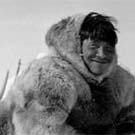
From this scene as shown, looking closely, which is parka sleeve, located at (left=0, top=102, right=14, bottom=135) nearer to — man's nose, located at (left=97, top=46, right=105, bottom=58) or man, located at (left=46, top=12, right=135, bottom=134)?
man, located at (left=46, top=12, right=135, bottom=134)

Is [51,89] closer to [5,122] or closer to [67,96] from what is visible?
[67,96]

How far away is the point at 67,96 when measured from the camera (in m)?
3.12

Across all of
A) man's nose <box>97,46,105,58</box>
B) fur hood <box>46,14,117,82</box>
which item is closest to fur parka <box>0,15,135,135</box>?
fur hood <box>46,14,117,82</box>

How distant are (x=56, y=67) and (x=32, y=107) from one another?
275mm

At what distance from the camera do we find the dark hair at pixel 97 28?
3.39 m

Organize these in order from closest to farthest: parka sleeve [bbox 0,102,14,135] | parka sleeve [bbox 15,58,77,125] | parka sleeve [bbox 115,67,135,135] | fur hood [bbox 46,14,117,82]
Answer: parka sleeve [bbox 15,58,77,125], fur hood [bbox 46,14,117,82], parka sleeve [bbox 0,102,14,135], parka sleeve [bbox 115,67,135,135]

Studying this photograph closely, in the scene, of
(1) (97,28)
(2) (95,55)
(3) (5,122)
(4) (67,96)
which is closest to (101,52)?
(2) (95,55)

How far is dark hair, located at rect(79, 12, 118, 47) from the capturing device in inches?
134

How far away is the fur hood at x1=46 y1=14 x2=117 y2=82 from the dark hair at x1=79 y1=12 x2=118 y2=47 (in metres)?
0.04

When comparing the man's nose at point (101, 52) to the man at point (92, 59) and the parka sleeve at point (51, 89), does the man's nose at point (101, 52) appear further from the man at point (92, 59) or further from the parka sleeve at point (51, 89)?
the parka sleeve at point (51, 89)

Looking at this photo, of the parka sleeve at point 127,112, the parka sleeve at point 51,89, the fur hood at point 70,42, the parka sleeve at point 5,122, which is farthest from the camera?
the parka sleeve at point 127,112

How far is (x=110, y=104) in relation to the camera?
3.55 metres

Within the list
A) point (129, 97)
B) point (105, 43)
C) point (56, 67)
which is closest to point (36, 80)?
point (56, 67)

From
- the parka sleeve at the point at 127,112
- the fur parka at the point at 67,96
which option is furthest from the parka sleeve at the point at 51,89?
the parka sleeve at the point at 127,112
